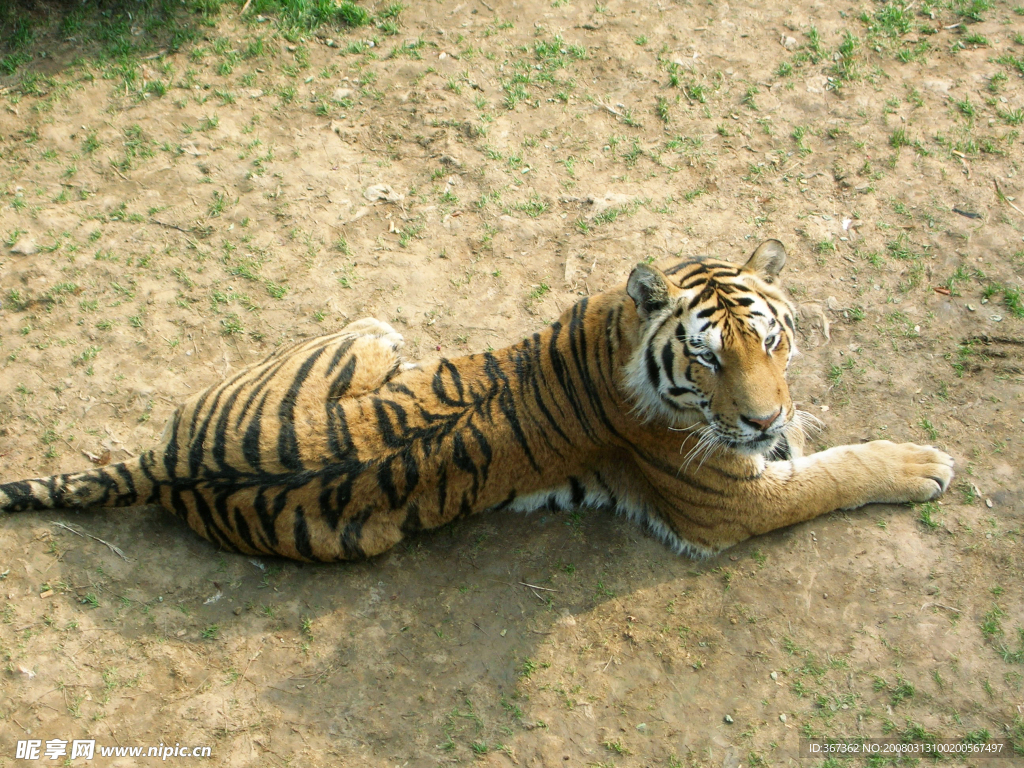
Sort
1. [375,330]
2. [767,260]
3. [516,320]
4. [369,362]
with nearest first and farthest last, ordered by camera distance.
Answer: [767,260] → [369,362] → [375,330] → [516,320]

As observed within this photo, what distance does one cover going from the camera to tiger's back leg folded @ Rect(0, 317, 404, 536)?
149 inches

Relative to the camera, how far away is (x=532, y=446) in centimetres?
409

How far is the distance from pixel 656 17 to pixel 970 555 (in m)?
4.72

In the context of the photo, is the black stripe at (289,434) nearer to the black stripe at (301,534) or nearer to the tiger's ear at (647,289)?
the black stripe at (301,534)

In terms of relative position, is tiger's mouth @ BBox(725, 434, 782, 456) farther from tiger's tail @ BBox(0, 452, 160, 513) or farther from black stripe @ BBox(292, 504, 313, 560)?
tiger's tail @ BBox(0, 452, 160, 513)

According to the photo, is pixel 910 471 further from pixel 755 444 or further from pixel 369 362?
pixel 369 362

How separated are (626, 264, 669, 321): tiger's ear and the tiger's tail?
237 cm

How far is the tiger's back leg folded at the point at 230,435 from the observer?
3.80 metres

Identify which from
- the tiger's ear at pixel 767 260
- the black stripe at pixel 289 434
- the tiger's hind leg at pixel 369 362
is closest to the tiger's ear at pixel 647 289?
the tiger's ear at pixel 767 260

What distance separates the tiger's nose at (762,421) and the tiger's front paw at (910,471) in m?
0.89

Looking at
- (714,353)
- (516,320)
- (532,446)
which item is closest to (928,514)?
(714,353)

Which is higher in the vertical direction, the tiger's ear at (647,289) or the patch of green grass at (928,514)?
the tiger's ear at (647,289)

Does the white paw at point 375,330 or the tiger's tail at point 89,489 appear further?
the white paw at point 375,330

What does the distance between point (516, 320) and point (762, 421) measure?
1.96 meters
